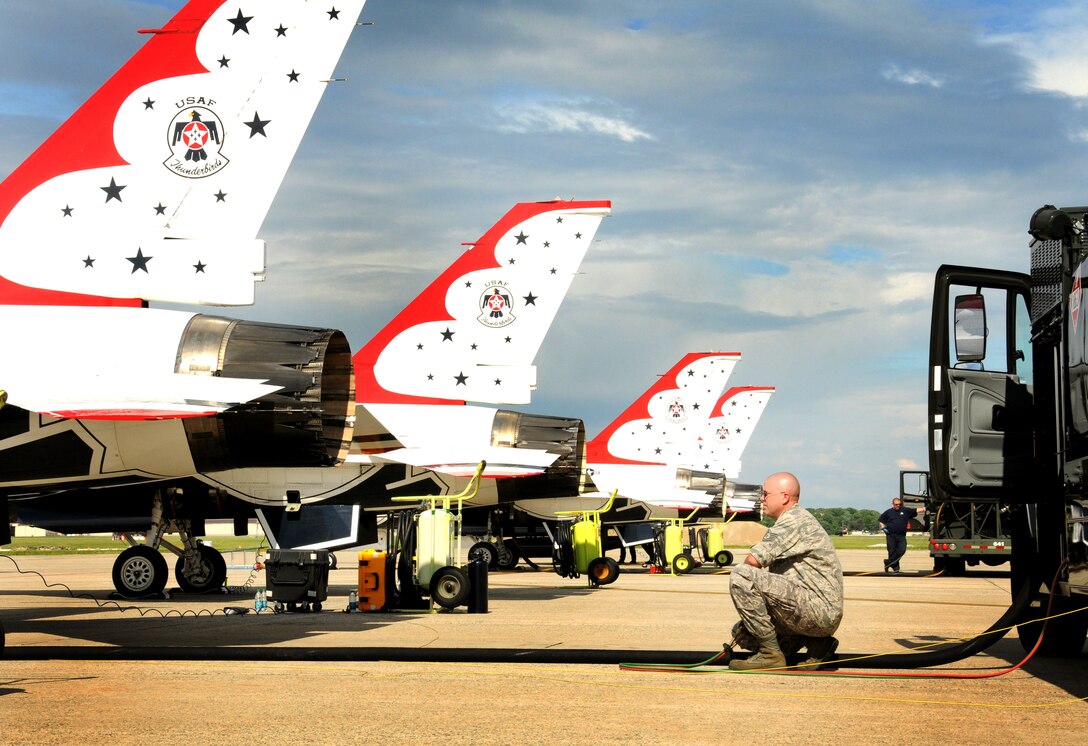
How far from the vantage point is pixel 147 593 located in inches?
717

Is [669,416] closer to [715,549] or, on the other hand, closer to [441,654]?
[715,549]

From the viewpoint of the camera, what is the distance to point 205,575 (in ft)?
64.0

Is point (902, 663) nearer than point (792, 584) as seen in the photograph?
No

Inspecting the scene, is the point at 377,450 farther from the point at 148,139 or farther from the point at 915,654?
the point at 915,654

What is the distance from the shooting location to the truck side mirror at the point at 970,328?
879 centimetres

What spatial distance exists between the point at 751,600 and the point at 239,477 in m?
11.3

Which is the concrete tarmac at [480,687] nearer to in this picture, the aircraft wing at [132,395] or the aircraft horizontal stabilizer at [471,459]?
the aircraft wing at [132,395]

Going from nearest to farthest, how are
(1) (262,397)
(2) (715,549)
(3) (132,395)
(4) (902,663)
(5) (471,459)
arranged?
1. (4) (902,663)
2. (3) (132,395)
3. (1) (262,397)
4. (5) (471,459)
5. (2) (715,549)

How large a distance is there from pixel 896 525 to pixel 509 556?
9920mm

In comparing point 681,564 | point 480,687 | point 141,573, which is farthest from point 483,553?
point 681,564

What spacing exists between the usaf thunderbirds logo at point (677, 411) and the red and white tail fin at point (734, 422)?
10.5 m

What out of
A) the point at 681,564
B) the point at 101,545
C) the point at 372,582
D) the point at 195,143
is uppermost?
the point at 195,143

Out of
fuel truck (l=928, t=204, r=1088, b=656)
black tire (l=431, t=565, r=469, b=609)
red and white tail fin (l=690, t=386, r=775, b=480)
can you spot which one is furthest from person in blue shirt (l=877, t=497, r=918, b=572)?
red and white tail fin (l=690, t=386, r=775, b=480)

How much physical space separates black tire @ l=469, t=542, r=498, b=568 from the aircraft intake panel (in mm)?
5904
